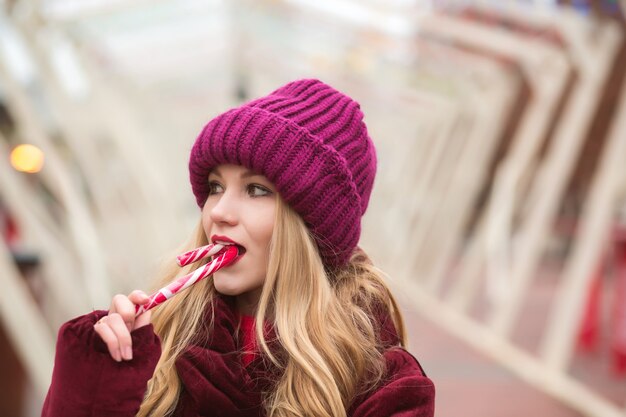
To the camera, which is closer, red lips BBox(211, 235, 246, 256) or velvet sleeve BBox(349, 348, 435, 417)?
velvet sleeve BBox(349, 348, 435, 417)

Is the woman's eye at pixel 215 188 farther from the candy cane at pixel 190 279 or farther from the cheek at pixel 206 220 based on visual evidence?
the candy cane at pixel 190 279

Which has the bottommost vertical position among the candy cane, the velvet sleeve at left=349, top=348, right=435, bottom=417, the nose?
the velvet sleeve at left=349, top=348, right=435, bottom=417

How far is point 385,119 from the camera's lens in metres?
15.0

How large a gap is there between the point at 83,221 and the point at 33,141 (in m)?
0.84

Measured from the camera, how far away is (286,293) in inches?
62.3

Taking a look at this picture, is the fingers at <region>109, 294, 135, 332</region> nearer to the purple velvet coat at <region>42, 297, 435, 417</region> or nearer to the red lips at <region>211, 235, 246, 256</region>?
the purple velvet coat at <region>42, 297, 435, 417</region>

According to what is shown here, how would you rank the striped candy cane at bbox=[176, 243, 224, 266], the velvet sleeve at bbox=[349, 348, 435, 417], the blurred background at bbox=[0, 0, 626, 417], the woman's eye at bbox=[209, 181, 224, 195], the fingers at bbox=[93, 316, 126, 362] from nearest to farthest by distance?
the fingers at bbox=[93, 316, 126, 362] → the velvet sleeve at bbox=[349, 348, 435, 417] → the striped candy cane at bbox=[176, 243, 224, 266] → the woman's eye at bbox=[209, 181, 224, 195] → the blurred background at bbox=[0, 0, 626, 417]

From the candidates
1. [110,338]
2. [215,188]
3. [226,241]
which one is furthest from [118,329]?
[215,188]

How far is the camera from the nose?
156cm

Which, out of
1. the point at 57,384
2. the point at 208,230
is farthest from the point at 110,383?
the point at 208,230

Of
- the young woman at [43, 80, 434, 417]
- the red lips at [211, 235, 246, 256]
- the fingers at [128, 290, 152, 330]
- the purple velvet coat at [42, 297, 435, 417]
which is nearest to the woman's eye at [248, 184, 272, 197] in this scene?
the young woman at [43, 80, 434, 417]

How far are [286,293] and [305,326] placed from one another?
0.08 meters

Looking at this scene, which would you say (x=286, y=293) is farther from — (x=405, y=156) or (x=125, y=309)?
(x=405, y=156)

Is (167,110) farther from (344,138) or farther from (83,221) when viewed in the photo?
(344,138)
